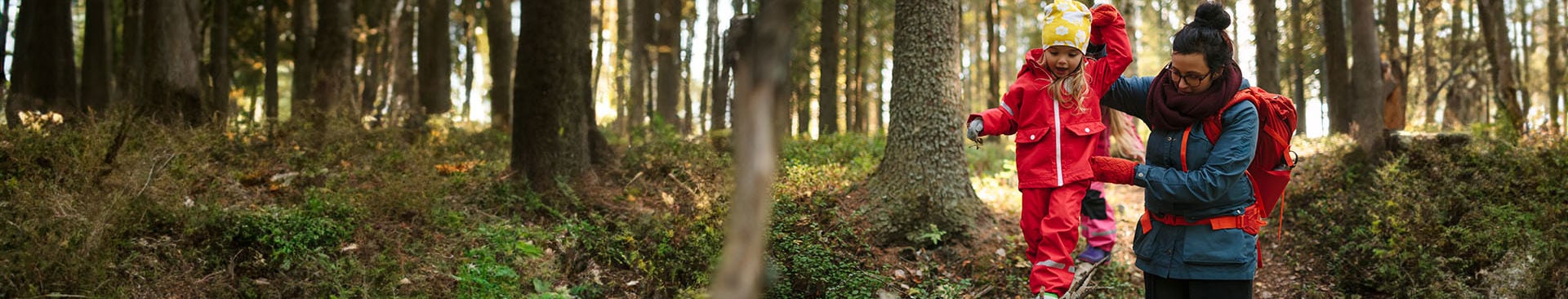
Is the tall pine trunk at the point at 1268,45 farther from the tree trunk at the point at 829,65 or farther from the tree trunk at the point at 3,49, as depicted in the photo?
the tree trunk at the point at 3,49

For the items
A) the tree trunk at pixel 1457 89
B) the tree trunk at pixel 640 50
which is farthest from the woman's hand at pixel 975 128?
the tree trunk at pixel 1457 89

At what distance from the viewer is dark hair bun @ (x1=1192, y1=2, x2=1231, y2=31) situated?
3.44 meters

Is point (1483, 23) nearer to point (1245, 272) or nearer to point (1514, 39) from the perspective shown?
point (1245, 272)

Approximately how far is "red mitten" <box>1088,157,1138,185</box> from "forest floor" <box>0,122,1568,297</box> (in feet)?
8.28

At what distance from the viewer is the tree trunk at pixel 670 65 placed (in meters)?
17.9

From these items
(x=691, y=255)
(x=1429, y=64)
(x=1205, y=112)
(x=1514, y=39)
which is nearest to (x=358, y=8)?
(x=691, y=255)

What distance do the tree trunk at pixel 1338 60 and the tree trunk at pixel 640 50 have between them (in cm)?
1140

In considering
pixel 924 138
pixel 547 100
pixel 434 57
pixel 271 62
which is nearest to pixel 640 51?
pixel 434 57

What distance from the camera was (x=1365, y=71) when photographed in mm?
11188

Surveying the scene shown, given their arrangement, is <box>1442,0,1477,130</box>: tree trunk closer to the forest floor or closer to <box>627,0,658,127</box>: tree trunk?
the forest floor

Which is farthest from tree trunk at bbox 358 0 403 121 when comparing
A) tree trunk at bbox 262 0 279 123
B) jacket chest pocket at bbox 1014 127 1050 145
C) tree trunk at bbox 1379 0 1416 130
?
tree trunk at bbox 1379 0 1416 130

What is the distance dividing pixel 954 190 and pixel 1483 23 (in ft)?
26.2

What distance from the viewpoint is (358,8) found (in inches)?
747

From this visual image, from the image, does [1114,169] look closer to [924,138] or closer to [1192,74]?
[1192,74]
